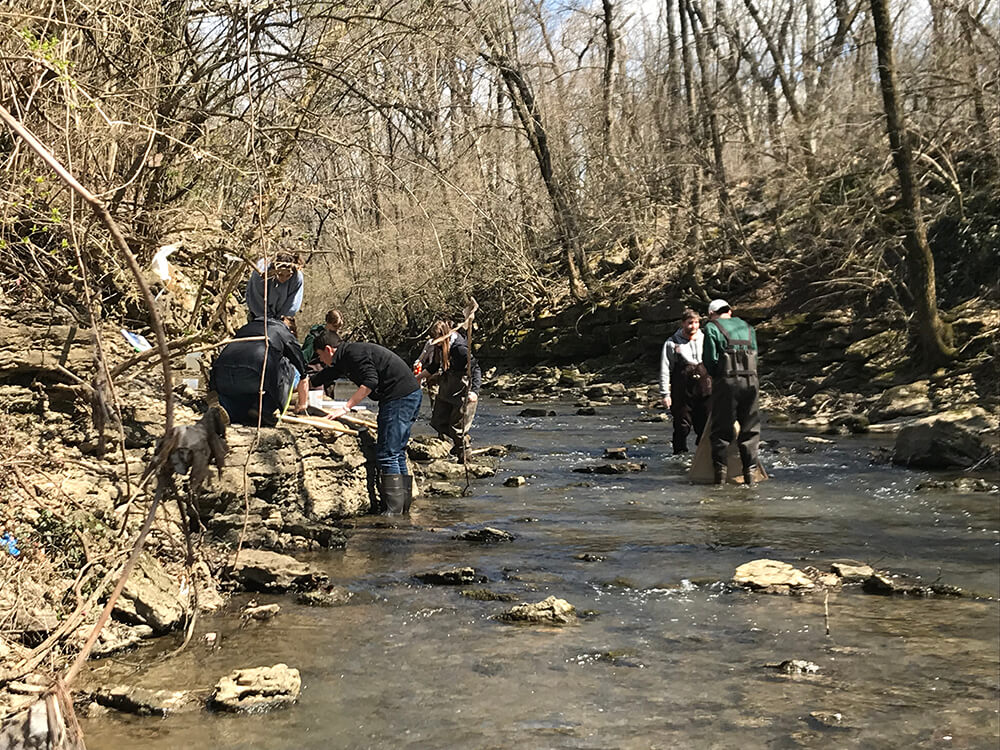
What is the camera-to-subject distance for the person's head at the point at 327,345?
405 inches

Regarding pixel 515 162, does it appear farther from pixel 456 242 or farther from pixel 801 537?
pixel 801 537

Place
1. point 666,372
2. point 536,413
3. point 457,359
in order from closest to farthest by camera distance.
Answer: point 457,359 < point 666,372 < point 536,413

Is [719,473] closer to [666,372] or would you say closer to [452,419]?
[666,372]

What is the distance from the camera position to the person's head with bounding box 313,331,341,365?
10289 millimetres

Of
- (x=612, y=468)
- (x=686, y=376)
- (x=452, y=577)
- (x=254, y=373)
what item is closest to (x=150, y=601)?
(x=452, y=577)

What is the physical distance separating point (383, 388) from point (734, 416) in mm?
3999

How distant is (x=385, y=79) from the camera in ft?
36.5

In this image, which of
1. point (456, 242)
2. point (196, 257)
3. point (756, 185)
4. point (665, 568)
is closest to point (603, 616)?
point (665, 568)

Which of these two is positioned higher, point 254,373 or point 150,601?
point 254,373

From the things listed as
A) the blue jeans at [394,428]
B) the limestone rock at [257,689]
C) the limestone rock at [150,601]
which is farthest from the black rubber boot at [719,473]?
the limestone rock at [257,689]

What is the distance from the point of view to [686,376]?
14.2 metres

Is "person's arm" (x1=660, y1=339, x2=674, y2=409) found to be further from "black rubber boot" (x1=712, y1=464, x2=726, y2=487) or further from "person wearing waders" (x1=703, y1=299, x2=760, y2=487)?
"person wearing waders" (x1=703, y1=299, x2=760, y2=487)

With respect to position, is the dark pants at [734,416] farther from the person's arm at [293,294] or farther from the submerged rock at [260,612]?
the submerged rock at [260,612]

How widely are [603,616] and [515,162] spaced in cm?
2868
